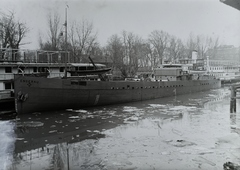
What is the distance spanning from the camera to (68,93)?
17062mm

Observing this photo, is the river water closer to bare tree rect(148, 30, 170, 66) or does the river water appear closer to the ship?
the ship

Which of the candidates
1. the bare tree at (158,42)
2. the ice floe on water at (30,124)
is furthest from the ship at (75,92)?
the bare tree at (158,42)

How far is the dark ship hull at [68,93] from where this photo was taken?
631 inches

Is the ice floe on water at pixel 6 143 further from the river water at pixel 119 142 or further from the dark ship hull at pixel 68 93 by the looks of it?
the dark ship hull at pixel 68 93

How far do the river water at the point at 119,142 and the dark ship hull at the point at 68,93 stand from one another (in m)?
1.37

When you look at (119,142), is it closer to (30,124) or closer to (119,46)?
(30,124)

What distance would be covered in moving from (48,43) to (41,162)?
3688cm

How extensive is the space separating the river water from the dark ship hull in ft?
4.50

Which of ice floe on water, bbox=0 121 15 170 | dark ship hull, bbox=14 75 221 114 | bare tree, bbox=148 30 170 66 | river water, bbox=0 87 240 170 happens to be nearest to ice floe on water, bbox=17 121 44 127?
river water, bbox=0 87 240 170

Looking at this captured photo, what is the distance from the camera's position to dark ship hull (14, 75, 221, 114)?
631 inches

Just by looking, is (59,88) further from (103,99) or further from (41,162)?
(41,162)

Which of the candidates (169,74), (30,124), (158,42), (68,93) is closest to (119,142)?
(30,124)

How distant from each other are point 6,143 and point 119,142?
15.5 ft

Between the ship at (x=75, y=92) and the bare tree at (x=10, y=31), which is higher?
the bare tree at (x=10, y=31)
